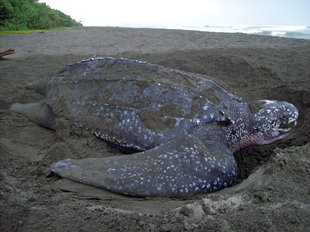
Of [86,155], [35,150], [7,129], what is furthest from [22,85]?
[86,155]

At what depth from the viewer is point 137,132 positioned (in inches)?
65.5

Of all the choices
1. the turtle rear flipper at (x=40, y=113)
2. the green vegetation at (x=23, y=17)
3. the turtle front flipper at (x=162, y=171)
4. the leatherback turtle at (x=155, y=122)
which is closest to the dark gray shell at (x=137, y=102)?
the leatherback turtle at (x=155, y=122)

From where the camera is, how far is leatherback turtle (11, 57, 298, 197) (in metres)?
1.29

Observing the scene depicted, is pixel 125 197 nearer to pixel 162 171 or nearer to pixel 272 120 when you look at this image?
pixel 162 171

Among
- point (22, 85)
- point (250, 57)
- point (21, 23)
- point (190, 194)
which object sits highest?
point (21, 23)

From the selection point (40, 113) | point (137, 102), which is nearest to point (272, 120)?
point (137, 102)

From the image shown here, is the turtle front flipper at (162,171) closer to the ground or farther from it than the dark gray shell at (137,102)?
closer to the ground

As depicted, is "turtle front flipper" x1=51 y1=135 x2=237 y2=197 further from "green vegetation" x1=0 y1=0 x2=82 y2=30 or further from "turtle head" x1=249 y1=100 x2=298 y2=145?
"green vegetation" x1=0 y1=0 x2=82 y2=30

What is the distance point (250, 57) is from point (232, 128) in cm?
259

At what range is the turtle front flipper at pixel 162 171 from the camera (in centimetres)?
124

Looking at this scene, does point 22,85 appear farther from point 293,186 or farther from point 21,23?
point 21,23

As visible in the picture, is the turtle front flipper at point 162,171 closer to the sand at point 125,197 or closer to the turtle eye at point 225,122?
the sand at point 125,197

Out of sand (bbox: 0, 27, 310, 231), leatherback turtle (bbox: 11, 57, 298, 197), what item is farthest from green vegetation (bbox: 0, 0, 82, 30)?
leatherback turtle (bbox: 11, 57, 298, 197)

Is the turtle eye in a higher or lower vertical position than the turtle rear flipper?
higher
